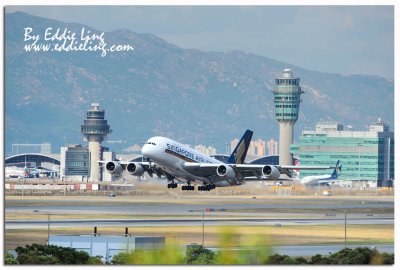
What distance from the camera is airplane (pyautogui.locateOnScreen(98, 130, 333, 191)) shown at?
11662 centimetres

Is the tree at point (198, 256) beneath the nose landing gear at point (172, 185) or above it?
beneath

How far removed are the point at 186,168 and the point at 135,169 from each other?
242 inches

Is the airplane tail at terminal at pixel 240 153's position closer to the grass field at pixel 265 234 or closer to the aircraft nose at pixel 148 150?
the aircraft nose at pixel 148 150

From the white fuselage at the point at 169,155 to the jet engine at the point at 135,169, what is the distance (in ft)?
10.7

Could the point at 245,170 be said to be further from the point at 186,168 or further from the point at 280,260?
the point at 280,260

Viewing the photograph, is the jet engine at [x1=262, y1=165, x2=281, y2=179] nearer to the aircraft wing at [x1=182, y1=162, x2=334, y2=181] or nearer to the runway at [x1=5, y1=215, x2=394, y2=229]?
the aircraft wing at [x1=182, y1=162, x2=334, y2=181]

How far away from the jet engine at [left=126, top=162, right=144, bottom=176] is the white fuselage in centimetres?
325

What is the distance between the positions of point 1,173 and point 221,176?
68960 mm

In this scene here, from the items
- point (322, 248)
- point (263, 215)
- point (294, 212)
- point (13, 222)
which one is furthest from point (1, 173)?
point (294, 212)

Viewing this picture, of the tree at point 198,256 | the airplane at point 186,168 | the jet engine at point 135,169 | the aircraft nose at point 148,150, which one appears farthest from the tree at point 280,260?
the jet engine at point 135,169

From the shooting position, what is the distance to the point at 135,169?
401 ft

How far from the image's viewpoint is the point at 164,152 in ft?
382

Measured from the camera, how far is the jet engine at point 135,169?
400 feet
